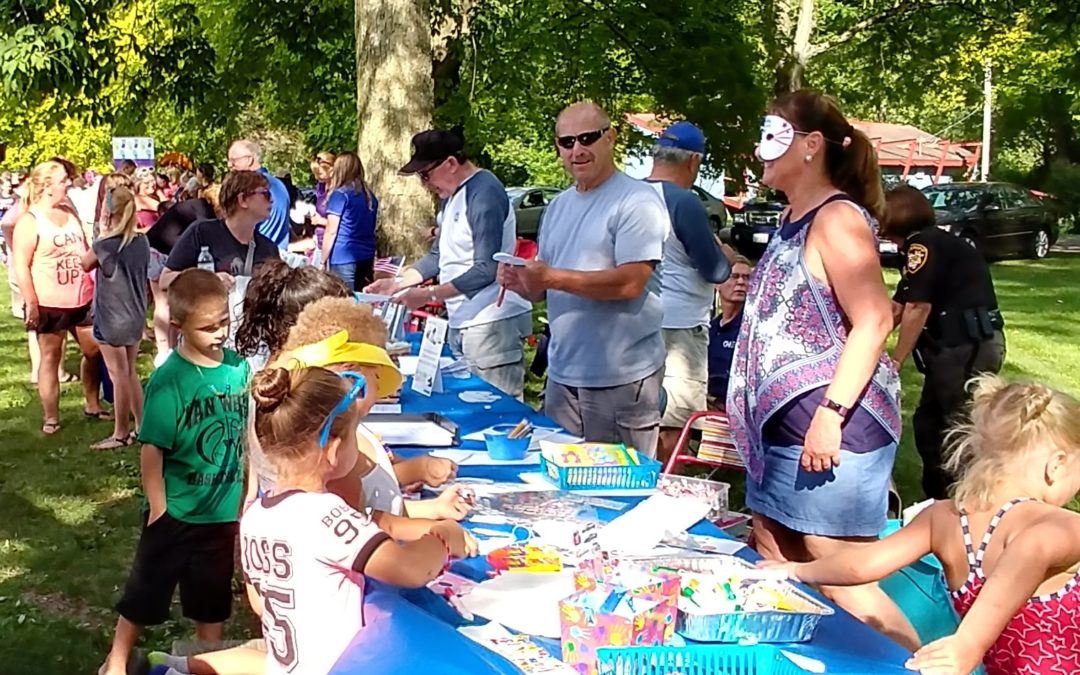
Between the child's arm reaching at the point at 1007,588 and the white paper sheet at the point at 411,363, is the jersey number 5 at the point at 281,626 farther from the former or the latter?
the white paper sheet at the point at 411,363

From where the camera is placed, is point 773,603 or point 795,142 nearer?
point 773,603

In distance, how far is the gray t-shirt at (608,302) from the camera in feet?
12.6

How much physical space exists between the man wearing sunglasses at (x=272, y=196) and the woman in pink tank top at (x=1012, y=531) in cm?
525

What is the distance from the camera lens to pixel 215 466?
133 inches

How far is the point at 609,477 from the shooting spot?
3170 mm

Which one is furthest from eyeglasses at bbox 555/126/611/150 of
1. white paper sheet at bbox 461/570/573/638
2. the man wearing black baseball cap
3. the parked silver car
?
the parked silver car

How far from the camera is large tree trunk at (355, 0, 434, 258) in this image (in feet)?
28.4

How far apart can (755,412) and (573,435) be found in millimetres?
1130

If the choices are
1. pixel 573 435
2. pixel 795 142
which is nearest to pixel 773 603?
pixel 795 142

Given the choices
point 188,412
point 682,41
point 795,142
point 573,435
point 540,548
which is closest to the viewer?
point 540,548

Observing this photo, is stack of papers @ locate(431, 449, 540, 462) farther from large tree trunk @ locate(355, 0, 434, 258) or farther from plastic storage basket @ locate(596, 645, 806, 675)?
large tree trunk @ locate(355, 0, 434, 258)

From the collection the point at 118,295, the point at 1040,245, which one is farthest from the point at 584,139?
the point at 1040,245

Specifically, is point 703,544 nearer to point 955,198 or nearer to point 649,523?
point 649,523

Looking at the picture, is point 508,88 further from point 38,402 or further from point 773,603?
point 773,603
